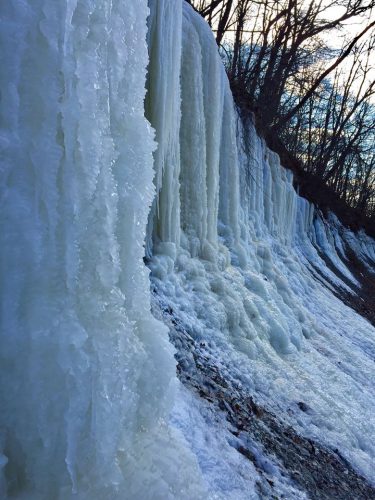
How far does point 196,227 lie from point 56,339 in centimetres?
350

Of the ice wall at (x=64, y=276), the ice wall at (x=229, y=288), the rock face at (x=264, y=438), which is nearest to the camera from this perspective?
the ice wall at (x=64, y=276)

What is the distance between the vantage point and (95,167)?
1.48 metres

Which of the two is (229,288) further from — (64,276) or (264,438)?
(64,276)

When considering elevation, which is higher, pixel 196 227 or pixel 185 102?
pixel 185 102

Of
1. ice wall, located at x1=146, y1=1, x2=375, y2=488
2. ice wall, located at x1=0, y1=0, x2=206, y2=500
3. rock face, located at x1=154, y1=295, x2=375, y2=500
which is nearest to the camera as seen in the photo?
ice wall, located at x1=0, y1=0, x2=206, y2=500

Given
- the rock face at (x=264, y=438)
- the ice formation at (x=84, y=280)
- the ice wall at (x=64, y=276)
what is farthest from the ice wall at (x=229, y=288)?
the ice wall at (x=64, y=276)

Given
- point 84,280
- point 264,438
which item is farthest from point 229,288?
point 84,280

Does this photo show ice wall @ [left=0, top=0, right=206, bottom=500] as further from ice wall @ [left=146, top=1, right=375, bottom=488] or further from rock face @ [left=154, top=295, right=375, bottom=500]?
rock face @ [left=154, top=295, right=375, bottom=500]

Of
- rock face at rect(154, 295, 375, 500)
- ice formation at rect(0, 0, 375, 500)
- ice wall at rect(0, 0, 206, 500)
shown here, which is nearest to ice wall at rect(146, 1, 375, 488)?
rock face at rect(154, 295, 375, 500)

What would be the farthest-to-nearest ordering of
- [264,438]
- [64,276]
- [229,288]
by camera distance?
[229,288] < [264,438] < [64,276]

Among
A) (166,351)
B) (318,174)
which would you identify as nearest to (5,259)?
(166,351)

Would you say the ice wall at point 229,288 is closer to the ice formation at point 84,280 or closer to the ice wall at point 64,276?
the ice formation at point 84,280

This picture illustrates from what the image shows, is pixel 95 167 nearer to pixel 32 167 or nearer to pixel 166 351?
pixel 32 167

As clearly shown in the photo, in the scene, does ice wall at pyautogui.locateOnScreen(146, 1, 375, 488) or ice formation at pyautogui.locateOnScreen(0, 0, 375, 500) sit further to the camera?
ice wall at pyautogui.locateOnScreen(146, 1, 375, 488)
